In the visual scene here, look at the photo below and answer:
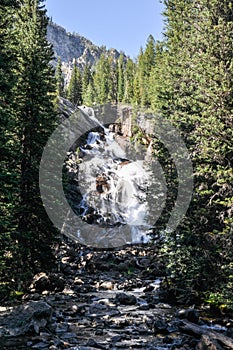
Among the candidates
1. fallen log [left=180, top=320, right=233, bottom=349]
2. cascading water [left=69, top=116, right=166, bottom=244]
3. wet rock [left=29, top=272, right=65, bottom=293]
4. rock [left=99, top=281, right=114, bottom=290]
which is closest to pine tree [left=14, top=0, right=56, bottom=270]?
wet rock [left=29, top=272, right=65, bottom=293]

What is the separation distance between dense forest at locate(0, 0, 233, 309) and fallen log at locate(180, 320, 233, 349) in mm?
1749

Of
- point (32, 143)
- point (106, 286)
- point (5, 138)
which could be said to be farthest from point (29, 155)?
point (106, 286)

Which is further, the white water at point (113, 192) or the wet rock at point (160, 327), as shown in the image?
the white water at point (113, 192)

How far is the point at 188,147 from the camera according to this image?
17953 mm

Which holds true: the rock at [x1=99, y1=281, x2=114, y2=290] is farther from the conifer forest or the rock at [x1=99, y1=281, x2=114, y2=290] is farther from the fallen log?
the fallen log

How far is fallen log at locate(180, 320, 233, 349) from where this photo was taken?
9.55 meters

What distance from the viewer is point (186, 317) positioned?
13.5 m

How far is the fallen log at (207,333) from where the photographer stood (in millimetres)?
9548

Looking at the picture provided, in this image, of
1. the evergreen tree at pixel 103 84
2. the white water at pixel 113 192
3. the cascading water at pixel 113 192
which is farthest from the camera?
the evergreen tree at pixel 103 84

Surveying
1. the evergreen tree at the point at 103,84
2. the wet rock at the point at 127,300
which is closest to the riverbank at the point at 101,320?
the wet rock at the point at 127,300

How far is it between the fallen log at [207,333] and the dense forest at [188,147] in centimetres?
175

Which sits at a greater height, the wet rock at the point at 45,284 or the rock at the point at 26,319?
the rock at the point at 26,319

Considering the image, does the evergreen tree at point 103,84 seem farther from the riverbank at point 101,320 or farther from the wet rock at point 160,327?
the wet rock at point 160,327

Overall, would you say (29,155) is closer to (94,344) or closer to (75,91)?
(94,344)
